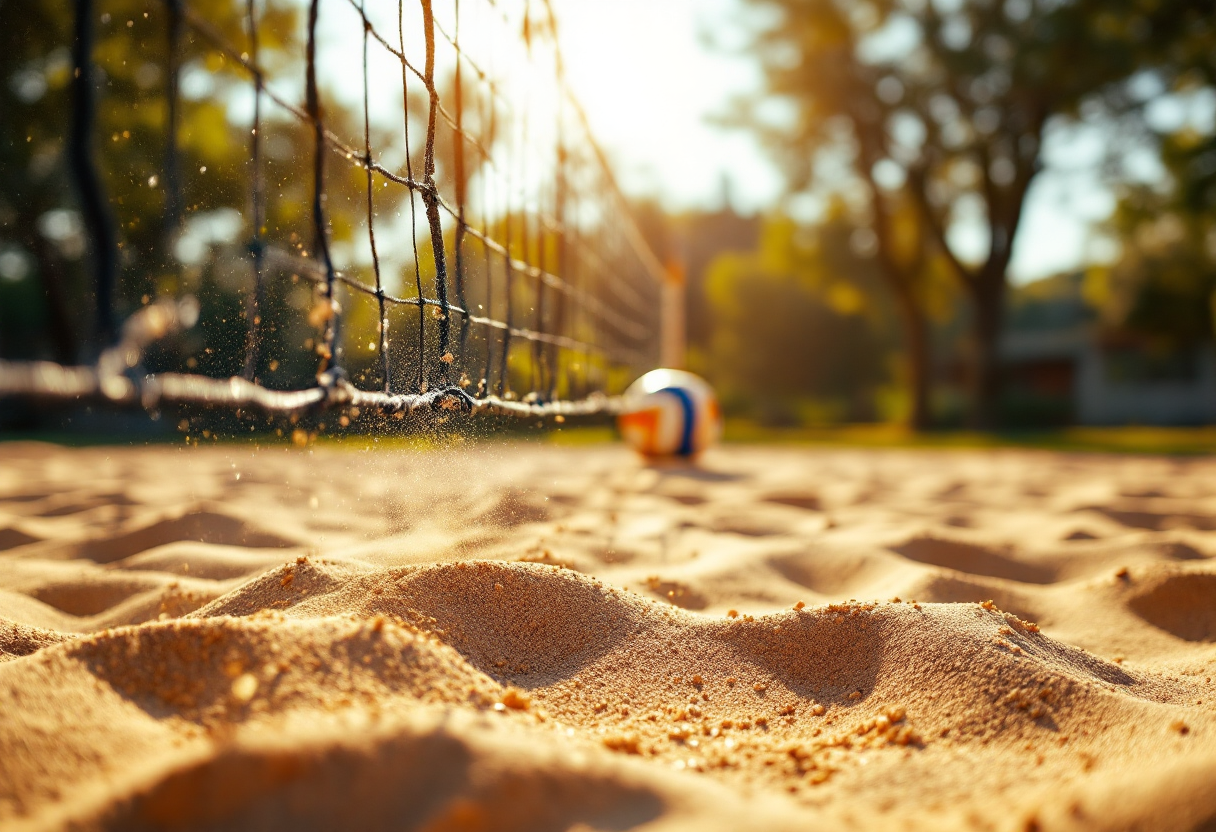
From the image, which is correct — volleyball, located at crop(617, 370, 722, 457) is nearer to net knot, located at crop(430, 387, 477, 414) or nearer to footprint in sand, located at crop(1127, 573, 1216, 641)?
net knot, located at crop(430, 387, 477, 414)

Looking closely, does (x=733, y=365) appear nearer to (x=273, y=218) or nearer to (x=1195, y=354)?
(x=1195, y=354)

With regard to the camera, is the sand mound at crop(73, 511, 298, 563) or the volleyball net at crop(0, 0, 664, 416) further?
the sand mound at crop(73, 511, 298, 563)

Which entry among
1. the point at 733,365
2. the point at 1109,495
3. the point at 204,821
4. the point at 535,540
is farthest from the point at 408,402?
the point at 733,365

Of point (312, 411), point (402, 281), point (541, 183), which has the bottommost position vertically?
point (312, 411)

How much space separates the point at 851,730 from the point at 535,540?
102 cm

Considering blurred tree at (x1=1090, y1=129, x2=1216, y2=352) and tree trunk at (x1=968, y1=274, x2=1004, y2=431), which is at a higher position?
blurred tree at (x1=1090, y1=129, x2=1216, y2=352)

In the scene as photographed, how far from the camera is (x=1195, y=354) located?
18.4 metres

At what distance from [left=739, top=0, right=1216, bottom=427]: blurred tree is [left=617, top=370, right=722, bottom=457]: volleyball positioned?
27.4ft

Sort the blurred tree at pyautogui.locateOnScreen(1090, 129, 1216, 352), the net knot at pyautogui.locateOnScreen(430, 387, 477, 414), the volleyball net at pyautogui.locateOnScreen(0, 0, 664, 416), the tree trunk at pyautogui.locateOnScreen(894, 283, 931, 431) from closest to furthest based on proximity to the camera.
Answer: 1. the volleyball net at pyautogui.locateOnScreen(0, 0, 664, 416)
2. the net knot at pyautogui.locateOnScreen(430, 387, 477, 414)
3. the blurred tree at pyautogui.locateOnScreen(1090, 129, 1216, 352)
4. the tree trunk at pyautogui.locateOnScreen(894, 283, 931, 431)

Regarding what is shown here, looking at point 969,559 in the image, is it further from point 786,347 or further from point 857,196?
point 786,347

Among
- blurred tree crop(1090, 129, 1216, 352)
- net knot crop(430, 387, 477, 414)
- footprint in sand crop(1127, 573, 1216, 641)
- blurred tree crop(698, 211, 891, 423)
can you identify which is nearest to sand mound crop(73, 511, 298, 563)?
net knot crop(430, 387, 477, 414)

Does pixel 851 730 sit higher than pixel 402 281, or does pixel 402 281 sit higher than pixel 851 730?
pixel 402 281

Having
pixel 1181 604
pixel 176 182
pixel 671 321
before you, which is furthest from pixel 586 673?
pixel 671 321

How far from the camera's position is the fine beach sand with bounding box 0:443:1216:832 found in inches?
32.6
